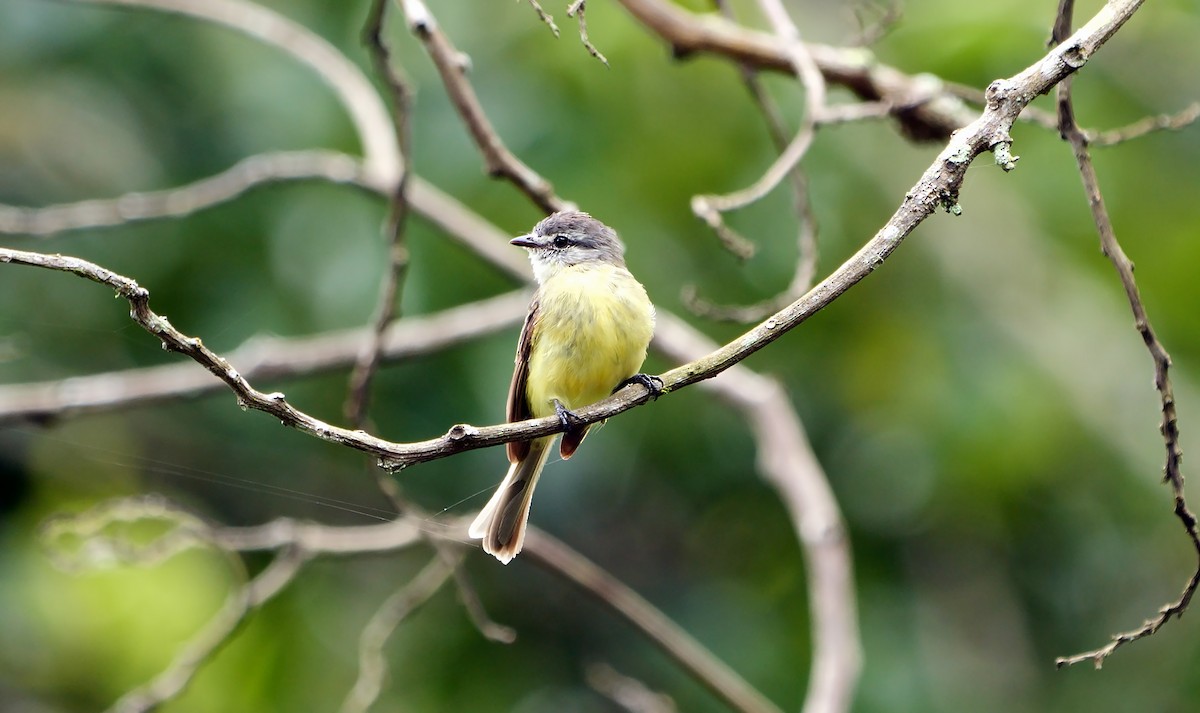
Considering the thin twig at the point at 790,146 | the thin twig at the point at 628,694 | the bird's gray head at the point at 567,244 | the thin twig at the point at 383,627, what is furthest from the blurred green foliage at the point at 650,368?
the bird's gray head at the point at 567,244

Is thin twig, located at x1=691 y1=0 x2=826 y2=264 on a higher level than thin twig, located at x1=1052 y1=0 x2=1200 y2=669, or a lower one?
higher

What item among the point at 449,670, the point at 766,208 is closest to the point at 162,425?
the point at 449,670

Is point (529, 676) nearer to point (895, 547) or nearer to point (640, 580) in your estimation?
point (640, 580)

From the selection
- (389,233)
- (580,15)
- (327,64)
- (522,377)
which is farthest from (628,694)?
(580,15)

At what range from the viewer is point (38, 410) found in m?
4.09

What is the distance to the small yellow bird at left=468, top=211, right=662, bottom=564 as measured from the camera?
301 centimetres

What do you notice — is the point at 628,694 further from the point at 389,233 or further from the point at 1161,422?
the point at 1161,422

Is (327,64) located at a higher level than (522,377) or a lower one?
higher

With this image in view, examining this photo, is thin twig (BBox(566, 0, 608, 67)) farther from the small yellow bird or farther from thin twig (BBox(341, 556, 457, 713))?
thin twig (BBox(341, 556, 457, 713))

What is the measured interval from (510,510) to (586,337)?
0.48m

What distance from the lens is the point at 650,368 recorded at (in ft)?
16.2

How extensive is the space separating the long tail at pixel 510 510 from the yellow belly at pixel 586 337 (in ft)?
0.50

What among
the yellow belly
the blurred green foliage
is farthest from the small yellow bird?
the blurred green foliage

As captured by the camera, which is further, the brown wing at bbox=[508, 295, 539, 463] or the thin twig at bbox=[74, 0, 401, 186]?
the thin twig at bbox=[74, 0, 401, 186]
